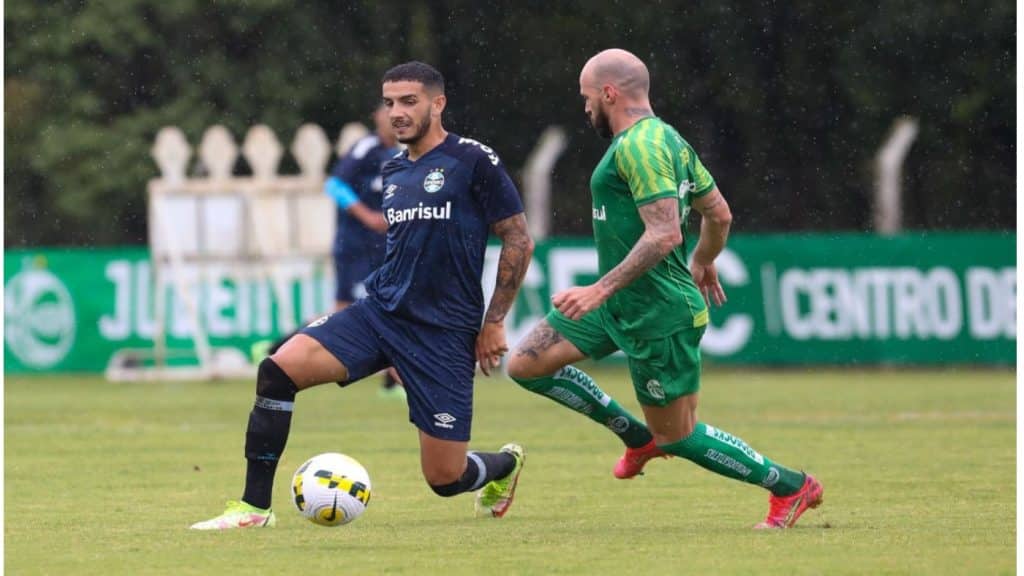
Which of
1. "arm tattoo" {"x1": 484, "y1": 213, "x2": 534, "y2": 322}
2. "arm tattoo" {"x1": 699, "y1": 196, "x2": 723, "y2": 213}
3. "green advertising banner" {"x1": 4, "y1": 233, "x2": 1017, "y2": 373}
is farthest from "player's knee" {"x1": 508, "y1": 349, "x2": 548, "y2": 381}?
"green advertising banner" {"x1": 4, "y1": 233, "x2": 1017, "y2": 373}

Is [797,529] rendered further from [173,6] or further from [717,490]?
[173,6]

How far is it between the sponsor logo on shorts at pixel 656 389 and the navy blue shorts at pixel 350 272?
8594 mm

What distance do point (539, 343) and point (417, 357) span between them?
566mm

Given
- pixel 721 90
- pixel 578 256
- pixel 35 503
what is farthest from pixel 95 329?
pixel 35 503

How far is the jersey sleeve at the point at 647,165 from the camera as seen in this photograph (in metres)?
8.61

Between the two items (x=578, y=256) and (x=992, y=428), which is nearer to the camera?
(x=992, y=428)

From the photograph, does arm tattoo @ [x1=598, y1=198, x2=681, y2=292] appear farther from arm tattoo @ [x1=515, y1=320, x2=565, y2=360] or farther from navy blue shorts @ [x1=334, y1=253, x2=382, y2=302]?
navy blue shorts @ [x1=334, y1=253, x2=382, y2=302]

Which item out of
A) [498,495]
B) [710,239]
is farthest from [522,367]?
[710,239]

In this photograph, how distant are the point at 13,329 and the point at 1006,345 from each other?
1021cm

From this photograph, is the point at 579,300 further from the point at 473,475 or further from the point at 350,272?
the point at 350,272

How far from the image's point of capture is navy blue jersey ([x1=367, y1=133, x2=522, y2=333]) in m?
9.16

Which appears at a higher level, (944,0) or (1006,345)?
(944,0)

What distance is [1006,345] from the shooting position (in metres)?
A: 22.2

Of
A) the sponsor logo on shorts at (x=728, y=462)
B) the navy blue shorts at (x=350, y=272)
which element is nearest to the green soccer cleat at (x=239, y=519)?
the sponsor logo on shorts at (x=728, y=462)
